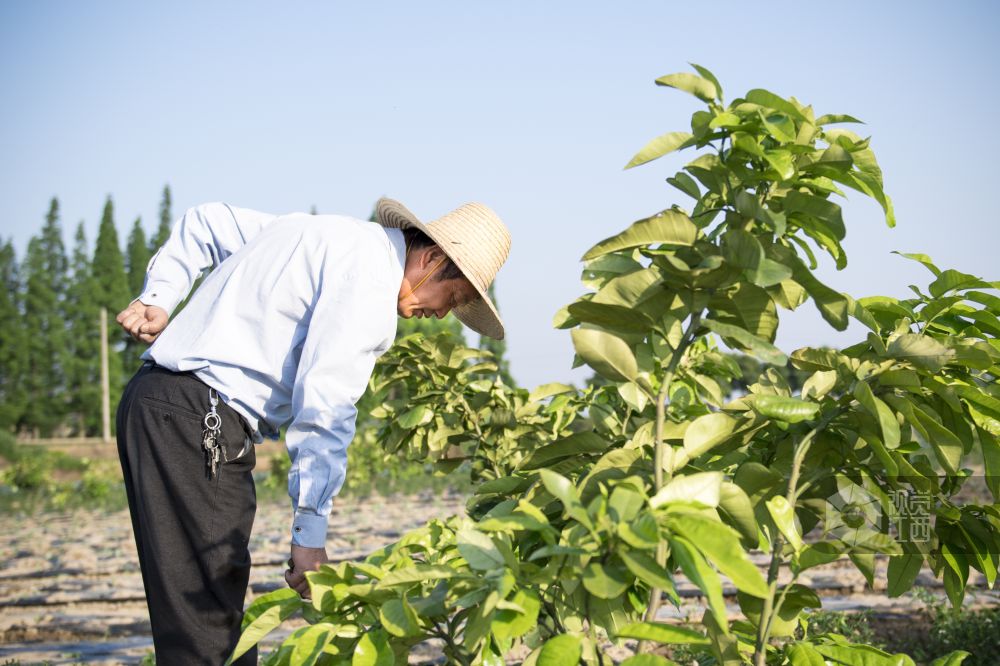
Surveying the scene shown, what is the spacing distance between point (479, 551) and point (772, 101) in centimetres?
79

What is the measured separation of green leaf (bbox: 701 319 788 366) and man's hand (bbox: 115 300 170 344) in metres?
1.50

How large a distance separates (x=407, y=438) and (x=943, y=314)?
1.72m

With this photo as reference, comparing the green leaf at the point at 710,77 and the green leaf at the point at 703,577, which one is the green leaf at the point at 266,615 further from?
the green leaf at the point at 710,77

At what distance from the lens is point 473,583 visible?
1217mm

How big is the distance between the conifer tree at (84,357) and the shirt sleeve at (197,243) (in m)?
31.8

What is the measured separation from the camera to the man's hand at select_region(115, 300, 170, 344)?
2.14 metres

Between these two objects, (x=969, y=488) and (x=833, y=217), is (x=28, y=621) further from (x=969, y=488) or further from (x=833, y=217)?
(x=969, y=488)

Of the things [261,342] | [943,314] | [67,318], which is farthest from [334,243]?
[67,318]

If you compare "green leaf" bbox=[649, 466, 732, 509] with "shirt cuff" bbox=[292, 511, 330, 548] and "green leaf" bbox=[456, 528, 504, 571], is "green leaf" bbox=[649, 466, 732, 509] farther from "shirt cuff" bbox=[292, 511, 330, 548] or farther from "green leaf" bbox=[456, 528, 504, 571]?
"shirt cuff" bbox=[292, 511, 330, 548]

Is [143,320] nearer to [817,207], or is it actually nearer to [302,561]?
[302,561]

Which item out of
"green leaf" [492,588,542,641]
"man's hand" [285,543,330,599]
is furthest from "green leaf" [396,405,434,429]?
"green leaf" [492,588,542,641]

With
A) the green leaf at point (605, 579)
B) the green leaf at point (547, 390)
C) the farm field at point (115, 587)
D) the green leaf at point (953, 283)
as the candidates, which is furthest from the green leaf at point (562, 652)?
the farm field at point (115, 587)

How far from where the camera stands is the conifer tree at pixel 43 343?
102 ft

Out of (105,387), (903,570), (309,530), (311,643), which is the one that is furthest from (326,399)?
(105,387)
